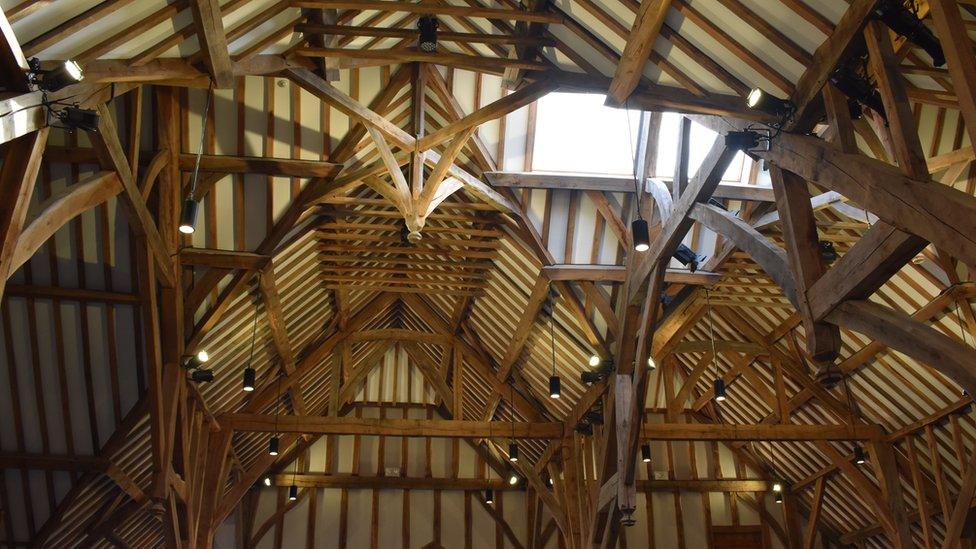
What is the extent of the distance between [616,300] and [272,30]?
18.3 feet

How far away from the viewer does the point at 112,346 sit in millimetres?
9070

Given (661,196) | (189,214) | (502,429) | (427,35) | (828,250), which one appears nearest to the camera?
(189,214)

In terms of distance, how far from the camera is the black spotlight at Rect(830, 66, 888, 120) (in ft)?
15.6

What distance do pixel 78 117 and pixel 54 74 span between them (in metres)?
0.33

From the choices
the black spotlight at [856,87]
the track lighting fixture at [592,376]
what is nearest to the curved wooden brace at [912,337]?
the black spotlight at [856,87]

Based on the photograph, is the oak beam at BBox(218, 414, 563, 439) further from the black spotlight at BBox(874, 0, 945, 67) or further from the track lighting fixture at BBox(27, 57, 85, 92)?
the black spotlight at BBox(874, 0, 945, 67)

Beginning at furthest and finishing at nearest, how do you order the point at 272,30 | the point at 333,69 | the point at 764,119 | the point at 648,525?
the point at 648,525
the point at 333,69
the point at 272,30
the point at 764,119

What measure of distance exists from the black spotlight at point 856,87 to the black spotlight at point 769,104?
1.46ft

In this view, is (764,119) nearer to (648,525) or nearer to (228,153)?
(228,153)

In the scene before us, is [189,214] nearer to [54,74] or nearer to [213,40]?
[213,40]

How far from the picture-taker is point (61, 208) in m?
5.30

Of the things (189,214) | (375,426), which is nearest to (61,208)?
(189,214)

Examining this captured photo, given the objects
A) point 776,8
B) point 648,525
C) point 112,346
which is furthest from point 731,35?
point 648,525

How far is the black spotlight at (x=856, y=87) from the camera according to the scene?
4.76m
